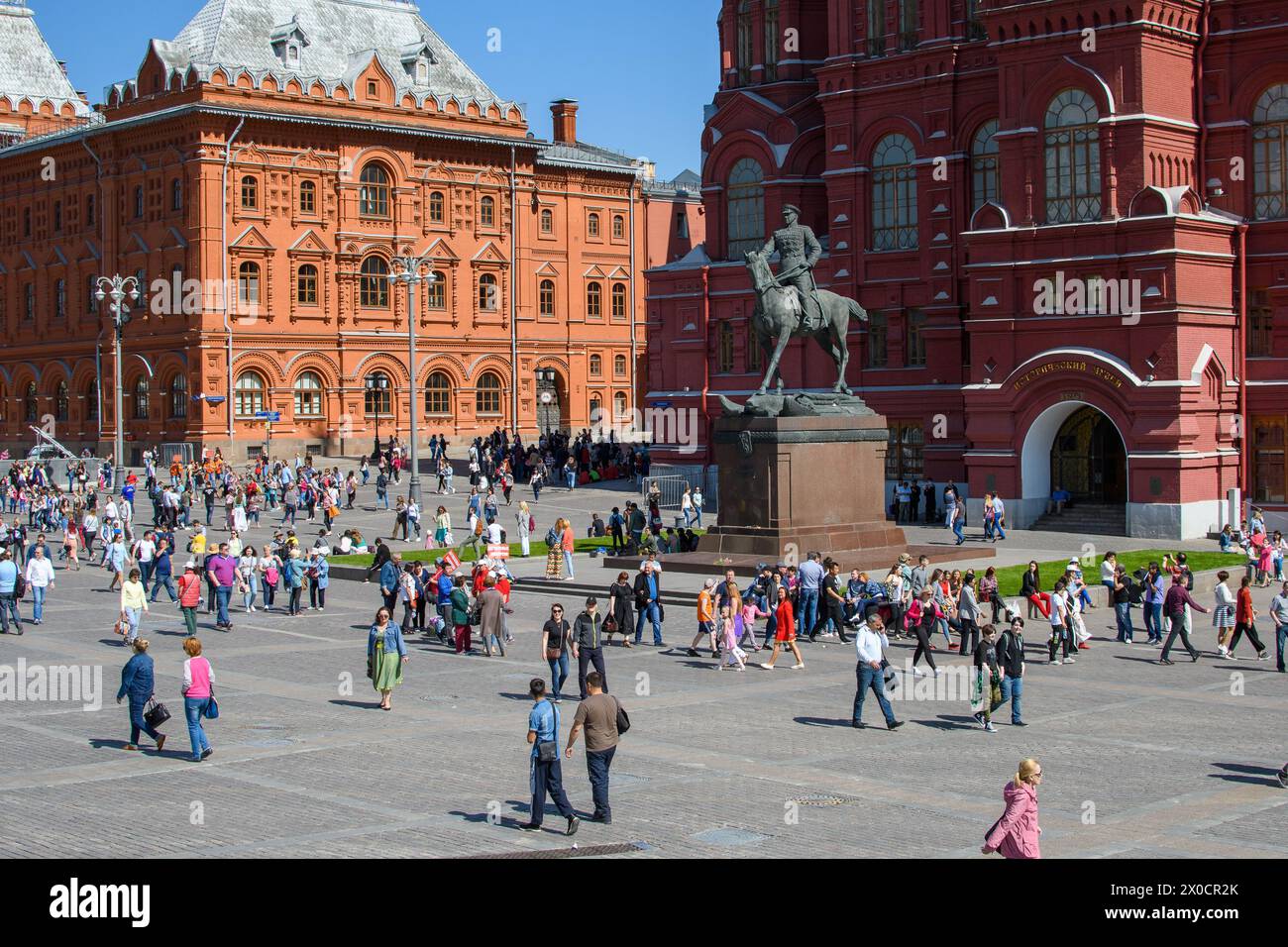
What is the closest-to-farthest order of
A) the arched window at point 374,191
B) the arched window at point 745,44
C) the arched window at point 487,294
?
the arched window at point 745,44 → the arched window at point 374,191 → the arched window at point 487,294

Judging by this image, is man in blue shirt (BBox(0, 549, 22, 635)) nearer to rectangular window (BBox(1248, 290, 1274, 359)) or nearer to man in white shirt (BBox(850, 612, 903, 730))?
man in white shirt (BBox(850, 612, 903, 730))

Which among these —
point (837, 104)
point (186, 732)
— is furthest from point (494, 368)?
point (186, 732)

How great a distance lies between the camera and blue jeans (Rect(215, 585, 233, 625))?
32.8 m

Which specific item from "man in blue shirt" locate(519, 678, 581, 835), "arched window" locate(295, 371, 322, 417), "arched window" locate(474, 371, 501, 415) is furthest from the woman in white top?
"arched window" locate(474, 371, 501, 415)

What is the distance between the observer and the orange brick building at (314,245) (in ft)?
252

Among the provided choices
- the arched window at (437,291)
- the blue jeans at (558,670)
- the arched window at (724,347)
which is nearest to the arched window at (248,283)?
the arched window at (437,291)

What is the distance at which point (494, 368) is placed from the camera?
8744 cm

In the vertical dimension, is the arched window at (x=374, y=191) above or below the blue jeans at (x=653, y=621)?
above

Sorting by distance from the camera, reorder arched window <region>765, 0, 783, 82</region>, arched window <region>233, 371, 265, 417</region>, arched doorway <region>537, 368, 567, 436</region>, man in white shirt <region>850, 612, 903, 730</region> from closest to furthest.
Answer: man in white shirt <region>850, 612, 903, 730</region> < arched window <region>765, 0, 783, 82</region> < arched window <region>233, 371, 265, 417</region> < arched doorway <region>537, 368, 567, 436</region>

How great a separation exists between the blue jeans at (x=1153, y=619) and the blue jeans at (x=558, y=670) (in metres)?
12.0

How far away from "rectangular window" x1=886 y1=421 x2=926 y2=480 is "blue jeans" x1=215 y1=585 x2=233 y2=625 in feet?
98.4

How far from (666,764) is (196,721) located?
5.62 metres

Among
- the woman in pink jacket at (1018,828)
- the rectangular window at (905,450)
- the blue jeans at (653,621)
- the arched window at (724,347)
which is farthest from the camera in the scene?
the arched window at (724,347)

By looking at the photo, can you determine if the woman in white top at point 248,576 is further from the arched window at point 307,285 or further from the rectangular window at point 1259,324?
the arched window at point 307,285
